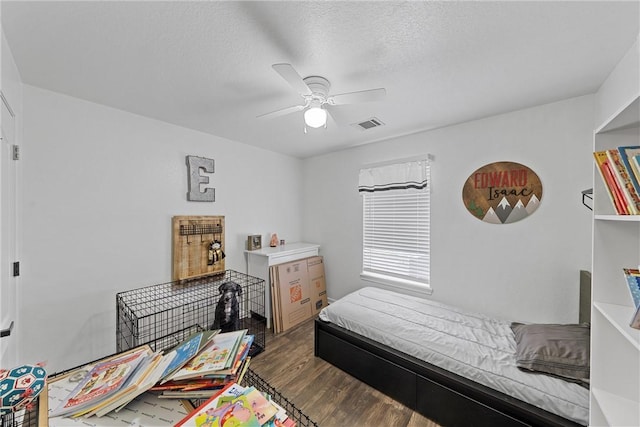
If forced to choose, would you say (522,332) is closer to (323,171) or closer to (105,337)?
(323,171)

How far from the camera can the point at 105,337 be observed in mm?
2227

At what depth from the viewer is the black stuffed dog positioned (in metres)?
2.51

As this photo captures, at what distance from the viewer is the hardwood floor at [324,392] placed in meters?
1.73

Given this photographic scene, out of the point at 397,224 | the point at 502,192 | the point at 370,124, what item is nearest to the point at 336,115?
the point at 370,124

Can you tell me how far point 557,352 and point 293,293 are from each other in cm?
253

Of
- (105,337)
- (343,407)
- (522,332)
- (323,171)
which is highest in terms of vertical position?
(323,171)

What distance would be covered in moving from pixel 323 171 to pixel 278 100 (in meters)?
1.89

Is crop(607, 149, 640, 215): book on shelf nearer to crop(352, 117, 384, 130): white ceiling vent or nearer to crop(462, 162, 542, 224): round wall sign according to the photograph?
crop(462, 162, 542, 224): round wall sign

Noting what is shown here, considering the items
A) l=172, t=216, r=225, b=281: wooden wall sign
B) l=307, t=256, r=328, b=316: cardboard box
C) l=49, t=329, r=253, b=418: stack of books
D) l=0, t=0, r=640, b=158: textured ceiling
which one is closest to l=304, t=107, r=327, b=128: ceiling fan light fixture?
l=0, t=0, r=640, b=158: textured ceiling

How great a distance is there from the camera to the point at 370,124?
2.65 meters

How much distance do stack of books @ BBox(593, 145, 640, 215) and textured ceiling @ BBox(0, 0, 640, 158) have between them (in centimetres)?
74

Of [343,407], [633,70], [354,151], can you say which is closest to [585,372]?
[343,407]

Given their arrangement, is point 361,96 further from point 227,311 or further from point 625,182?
point 227,311

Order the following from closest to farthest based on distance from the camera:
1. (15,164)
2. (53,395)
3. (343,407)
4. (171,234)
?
1. (53,395)
2. (15,164)
3. (343,407)
4. (171,234)
